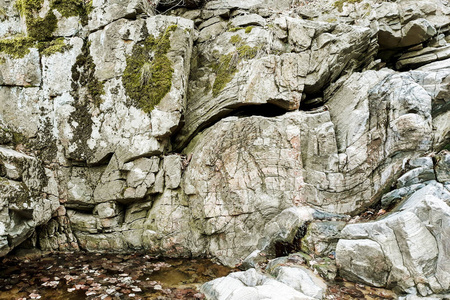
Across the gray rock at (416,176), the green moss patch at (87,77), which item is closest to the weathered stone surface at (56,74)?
the green moss patch at (87,77)

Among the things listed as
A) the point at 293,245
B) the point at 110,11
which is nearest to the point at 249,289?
the point at 293,245

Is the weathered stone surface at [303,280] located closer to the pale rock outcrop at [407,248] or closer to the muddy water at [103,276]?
the pale rock outcrop at [407,248]

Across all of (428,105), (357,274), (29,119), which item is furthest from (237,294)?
(29,119)

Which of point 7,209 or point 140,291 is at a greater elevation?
point 7,209

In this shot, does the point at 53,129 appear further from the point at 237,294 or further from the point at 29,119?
the point at 237,294

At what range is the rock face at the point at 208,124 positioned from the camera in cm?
746

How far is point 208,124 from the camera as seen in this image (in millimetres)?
9336

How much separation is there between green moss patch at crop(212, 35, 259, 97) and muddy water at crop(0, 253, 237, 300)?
18.3 ft

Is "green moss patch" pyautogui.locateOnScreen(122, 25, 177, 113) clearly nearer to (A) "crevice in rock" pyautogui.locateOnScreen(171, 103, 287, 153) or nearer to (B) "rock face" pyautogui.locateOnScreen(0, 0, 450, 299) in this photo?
(B) "rock face" pyautogui.locateOnScreen(0, 0, 450, 299)

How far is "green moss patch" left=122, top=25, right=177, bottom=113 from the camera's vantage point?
28.6 ft

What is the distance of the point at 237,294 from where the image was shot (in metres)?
4.77

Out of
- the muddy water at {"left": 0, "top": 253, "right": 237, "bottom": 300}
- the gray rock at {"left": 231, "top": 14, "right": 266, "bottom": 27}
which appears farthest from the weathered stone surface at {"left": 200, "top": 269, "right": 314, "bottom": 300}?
the gray rock at {"left": 231, "top": 14, "right": 266, "bottom": 27}

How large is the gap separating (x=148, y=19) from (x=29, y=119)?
5.07 m

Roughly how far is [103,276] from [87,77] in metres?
6.20
